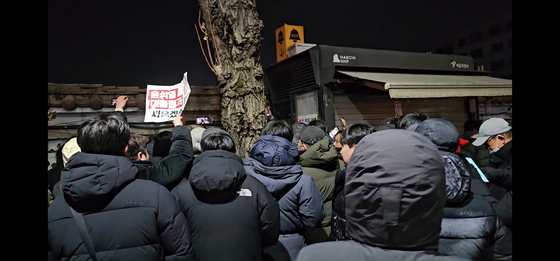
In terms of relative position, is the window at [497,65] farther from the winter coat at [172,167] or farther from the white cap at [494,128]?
the winter coat at [172,167]

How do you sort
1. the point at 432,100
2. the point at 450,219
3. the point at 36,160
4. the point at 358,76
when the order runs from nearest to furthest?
the point at 36,160, the point at 450,219, the point at 358,76, the point at 432,100

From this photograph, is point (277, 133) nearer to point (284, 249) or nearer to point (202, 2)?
point (284, 249)

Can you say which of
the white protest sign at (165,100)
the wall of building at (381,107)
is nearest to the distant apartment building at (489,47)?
the wall of building at (381,107)

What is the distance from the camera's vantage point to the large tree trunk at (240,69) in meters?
4.80

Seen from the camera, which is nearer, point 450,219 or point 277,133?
point 450,219

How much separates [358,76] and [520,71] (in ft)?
17.7

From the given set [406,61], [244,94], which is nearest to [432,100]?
[406,61]

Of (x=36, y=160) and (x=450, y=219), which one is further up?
(x=36, y=160)

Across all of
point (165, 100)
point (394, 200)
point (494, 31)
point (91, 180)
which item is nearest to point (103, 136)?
point (91, 180)

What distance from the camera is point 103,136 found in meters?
2.05

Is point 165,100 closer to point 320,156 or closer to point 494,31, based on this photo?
point 320,156

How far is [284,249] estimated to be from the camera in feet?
9.19

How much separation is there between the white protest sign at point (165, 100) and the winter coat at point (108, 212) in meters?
2.78

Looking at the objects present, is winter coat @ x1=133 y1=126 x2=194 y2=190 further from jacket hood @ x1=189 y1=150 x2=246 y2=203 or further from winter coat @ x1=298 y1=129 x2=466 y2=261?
winter coat @ x1=298 y1=129 x2=466 y2=261
